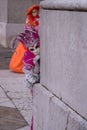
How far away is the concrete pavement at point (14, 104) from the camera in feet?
18.7

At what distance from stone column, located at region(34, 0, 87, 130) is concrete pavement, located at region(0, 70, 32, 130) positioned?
3.95ft

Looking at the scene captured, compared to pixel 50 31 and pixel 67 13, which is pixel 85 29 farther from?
pixel 50 31

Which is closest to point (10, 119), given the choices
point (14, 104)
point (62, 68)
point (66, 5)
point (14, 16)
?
point (14, 104)

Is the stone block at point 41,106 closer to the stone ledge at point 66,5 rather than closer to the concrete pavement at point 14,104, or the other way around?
the stone ledge at point 66,5

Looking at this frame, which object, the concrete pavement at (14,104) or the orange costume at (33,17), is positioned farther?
the orange costume at (33,17)

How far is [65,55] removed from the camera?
11.9ft

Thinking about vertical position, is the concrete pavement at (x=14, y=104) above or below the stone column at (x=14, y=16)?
below

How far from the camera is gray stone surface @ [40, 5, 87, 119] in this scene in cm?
323

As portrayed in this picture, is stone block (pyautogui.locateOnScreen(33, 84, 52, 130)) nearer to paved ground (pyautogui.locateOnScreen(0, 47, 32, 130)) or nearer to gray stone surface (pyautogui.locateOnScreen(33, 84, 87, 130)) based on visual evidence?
gray stone surface (pyautogui.locateOnScreen(33, 84, 87, 130))

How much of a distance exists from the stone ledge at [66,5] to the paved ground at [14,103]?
1985mm

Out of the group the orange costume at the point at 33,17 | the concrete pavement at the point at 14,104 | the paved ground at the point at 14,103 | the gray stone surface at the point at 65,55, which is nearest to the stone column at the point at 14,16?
the paved ground at the point at 14,103

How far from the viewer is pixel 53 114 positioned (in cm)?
385

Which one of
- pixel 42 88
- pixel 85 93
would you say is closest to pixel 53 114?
pixel 42 88

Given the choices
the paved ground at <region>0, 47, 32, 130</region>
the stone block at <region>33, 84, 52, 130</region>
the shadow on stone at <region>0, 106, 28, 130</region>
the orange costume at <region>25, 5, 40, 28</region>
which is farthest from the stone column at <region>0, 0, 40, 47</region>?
the stone block at <region>33, 84, 52, 130</region>
